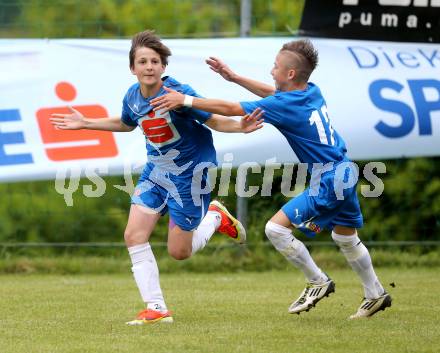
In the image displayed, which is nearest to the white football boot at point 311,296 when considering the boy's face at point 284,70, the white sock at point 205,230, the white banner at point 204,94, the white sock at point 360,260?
the white sock at point 360,260

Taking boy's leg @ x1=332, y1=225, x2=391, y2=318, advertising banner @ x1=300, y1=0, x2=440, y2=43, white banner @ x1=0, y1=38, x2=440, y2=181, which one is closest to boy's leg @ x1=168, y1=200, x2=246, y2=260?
boy's leg @ x1=332, y1=225, x2=391, y2=318

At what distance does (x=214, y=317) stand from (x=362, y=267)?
37.5 inches

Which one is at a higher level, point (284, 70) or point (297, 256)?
point (284, 70)

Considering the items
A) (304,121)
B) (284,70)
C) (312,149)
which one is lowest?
(312,149)

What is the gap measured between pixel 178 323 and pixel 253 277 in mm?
2947

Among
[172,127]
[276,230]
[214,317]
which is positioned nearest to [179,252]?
[214,317]

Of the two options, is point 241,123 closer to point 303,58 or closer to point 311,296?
point 303,58

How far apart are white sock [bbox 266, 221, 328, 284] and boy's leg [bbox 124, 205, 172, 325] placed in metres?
0.71

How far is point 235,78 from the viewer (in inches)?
249

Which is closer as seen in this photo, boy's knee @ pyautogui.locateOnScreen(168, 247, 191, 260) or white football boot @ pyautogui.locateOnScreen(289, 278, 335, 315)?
white football boot @ pyautogui.locateOnScreen(289, 278, 335, 315)

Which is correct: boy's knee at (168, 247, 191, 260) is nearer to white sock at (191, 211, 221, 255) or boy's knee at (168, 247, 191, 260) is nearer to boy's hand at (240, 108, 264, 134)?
white sock at (191, 211, 221, 255)

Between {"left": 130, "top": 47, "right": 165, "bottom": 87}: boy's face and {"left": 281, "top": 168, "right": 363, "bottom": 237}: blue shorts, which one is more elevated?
{"left": 130, "top": 47, "right": 165, "bottom": 87}: boy's face

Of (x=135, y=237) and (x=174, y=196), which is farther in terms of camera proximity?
(x=174, y=196)

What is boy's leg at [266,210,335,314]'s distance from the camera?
20.1 ft
